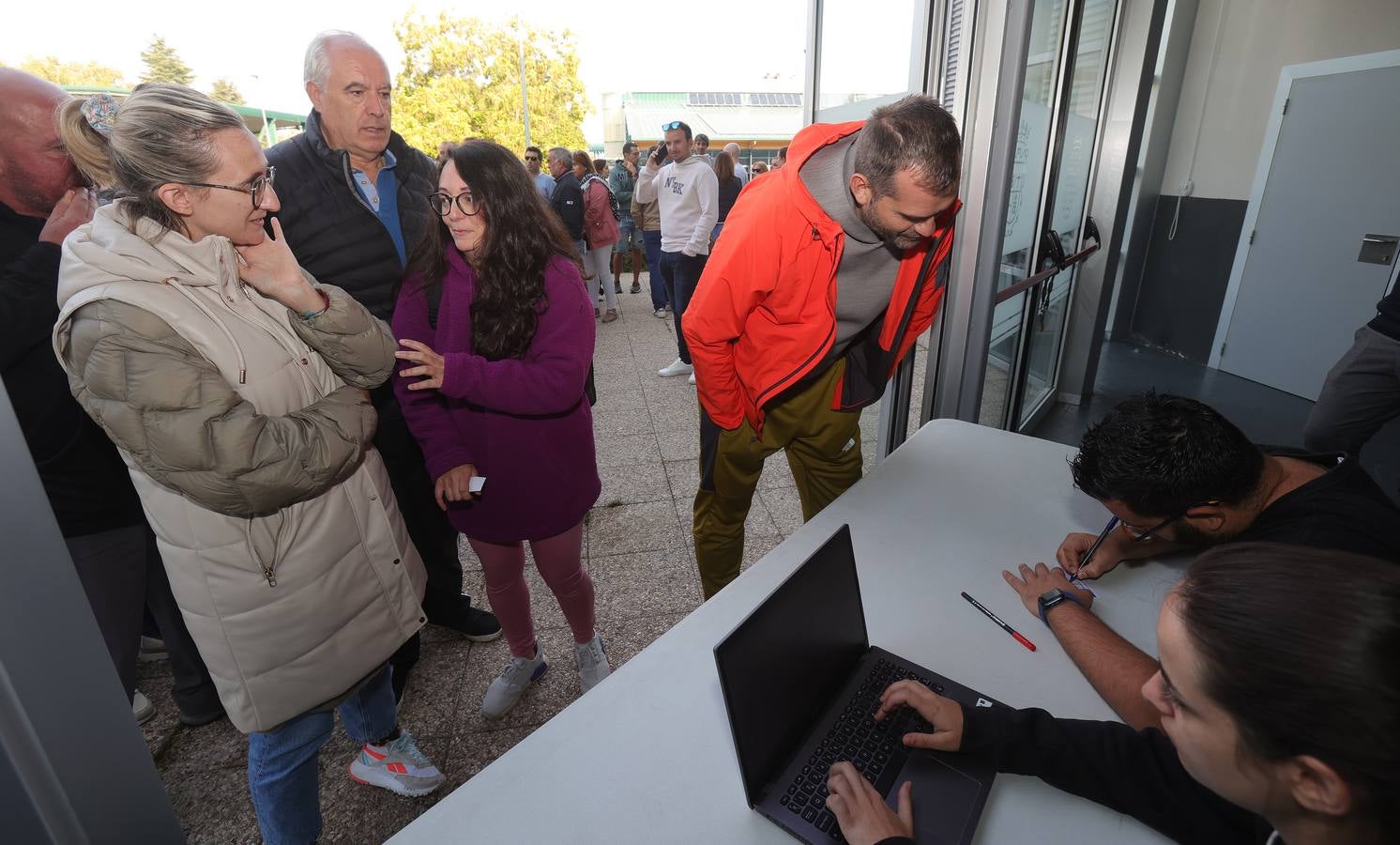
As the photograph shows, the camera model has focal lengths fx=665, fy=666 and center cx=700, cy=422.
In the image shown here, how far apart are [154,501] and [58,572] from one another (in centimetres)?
33

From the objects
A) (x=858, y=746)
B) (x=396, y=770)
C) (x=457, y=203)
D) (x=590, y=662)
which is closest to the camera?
(x=858, y=746)

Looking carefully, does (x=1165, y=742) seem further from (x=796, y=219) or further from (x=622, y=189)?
(x=622, y=189)

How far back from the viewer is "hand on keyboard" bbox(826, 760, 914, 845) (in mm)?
829

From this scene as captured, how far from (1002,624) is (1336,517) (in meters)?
0.55

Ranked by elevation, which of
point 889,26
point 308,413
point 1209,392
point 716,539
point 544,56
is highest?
point 544,56

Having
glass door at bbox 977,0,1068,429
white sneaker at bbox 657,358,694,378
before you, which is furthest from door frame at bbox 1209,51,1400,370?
white sneaker at bbox 657,358,694,378

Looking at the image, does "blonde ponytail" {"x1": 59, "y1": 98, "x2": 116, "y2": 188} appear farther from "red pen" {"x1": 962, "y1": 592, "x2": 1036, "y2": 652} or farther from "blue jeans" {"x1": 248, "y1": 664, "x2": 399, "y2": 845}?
"red pen" {"x1": 962, "y1": 592, "x2": 1036, "y2": 652}

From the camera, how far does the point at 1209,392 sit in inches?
176

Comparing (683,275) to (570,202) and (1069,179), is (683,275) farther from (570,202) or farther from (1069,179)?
(1069,179)

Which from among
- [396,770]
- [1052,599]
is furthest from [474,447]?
[1052,599]

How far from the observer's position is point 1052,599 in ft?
4.05

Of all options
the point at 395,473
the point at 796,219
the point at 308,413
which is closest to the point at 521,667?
the point at 395,473

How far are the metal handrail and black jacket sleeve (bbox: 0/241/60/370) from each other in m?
2.63

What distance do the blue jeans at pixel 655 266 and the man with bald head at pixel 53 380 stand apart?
16.1ft
